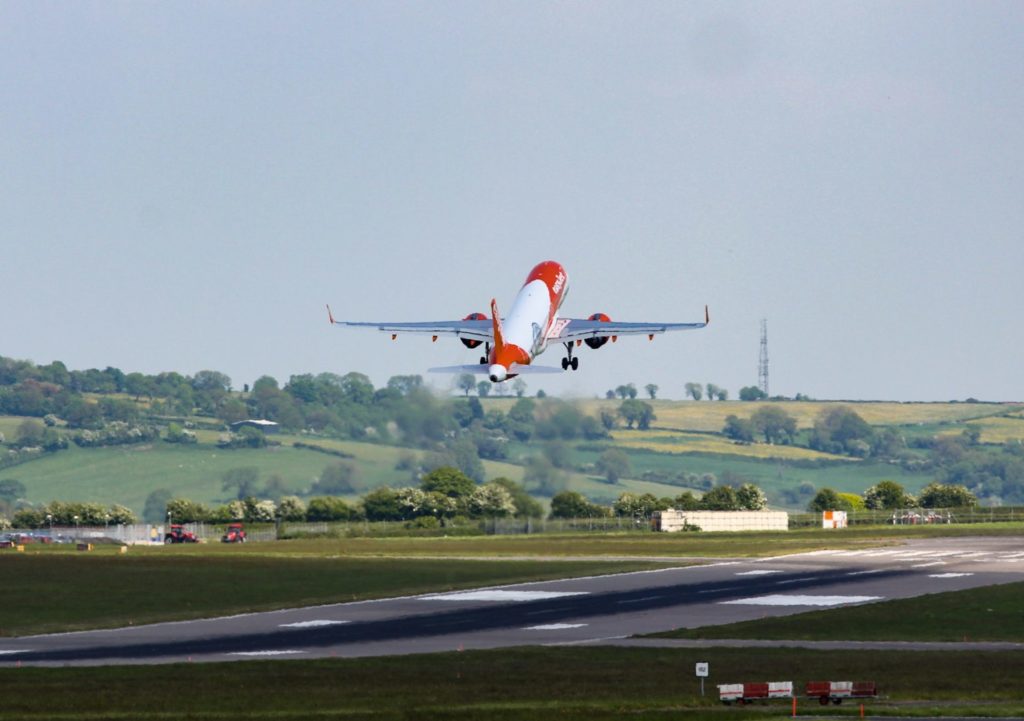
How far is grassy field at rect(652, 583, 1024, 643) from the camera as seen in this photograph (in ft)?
295

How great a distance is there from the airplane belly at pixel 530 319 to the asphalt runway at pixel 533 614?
54.1 ft

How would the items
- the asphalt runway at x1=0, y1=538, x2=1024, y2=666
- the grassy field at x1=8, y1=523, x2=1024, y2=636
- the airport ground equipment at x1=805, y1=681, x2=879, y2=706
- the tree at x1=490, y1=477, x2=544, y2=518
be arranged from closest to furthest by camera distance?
the airport ground equipment at x1=805, y1=681, x2=879, y2=706 < the asphalt runway at x1=0, y1=538, x2=1024, y2=666 < the grassy field at x1=8, y1=523, x2=1024, y2=636 < the tree at x1=490, y1=477, x2=544, y2=518

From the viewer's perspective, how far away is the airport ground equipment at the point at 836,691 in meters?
63.1

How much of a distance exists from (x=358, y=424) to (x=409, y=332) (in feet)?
148

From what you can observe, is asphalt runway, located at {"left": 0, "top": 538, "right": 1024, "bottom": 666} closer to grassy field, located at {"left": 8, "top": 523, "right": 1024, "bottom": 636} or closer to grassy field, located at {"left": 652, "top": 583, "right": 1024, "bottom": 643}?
grassy field, located at {"left": 652, "top": 583, "right": 1024, "bottom": 643}

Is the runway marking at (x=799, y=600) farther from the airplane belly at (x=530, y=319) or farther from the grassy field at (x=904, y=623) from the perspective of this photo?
the airplane belly at (x=530, y=319)

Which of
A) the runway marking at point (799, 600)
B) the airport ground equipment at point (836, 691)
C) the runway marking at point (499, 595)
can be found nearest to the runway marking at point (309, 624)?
the runway marking at point (499, 595)

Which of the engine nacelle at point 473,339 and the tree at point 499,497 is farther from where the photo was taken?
the tree at point 499,497

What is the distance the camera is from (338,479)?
183 m

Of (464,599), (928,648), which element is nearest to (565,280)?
(464,599)

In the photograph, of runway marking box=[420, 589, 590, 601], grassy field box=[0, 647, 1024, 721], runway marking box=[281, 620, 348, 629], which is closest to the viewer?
grassy field box=[0, 647, 1024, 721]

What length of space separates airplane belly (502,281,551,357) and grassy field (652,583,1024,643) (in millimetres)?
25214

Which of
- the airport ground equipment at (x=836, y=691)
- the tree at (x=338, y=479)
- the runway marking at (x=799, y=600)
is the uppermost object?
the tree at (x=338, y=479)

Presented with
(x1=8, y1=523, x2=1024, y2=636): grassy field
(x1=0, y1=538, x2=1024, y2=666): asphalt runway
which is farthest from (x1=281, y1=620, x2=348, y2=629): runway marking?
(x1=8, y1=523, x2=1024, y2=636): grassy field
